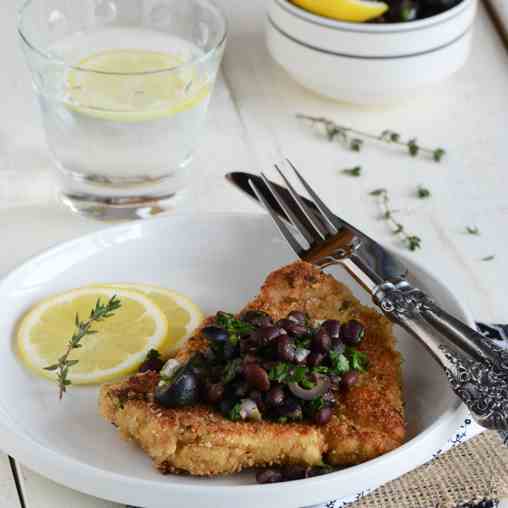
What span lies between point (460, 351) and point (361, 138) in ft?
4.47

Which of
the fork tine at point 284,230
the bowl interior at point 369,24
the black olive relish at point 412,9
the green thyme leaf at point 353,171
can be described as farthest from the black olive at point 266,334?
the black olive relish at point 412,9

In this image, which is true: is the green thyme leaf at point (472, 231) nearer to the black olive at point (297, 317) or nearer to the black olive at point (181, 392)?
the black olive at point (297, 317)

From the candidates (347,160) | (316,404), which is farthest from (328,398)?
(347,160)

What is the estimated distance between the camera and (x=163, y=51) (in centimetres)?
313

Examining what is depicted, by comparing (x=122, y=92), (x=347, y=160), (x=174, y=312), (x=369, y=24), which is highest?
(x=369, y=24)

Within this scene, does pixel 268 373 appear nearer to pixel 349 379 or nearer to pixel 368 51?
pixel 349 379

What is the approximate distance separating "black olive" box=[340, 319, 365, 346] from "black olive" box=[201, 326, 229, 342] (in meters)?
0.24

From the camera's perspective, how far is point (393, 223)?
2.93 metres

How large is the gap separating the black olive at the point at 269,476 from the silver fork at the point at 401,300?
14.5 inches

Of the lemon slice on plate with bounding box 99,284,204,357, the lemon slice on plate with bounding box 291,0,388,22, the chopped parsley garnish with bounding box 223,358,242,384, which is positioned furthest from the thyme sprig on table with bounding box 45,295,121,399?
the lemon slice on plate with bounding box 291,0,388,22

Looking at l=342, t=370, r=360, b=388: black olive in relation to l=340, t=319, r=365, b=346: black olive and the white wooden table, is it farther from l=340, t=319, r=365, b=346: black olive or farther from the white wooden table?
the white wooden table

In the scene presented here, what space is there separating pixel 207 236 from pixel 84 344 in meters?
0.48

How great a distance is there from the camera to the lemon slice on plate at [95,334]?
2.20 meters

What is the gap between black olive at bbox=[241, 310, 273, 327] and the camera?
6.79 feet
